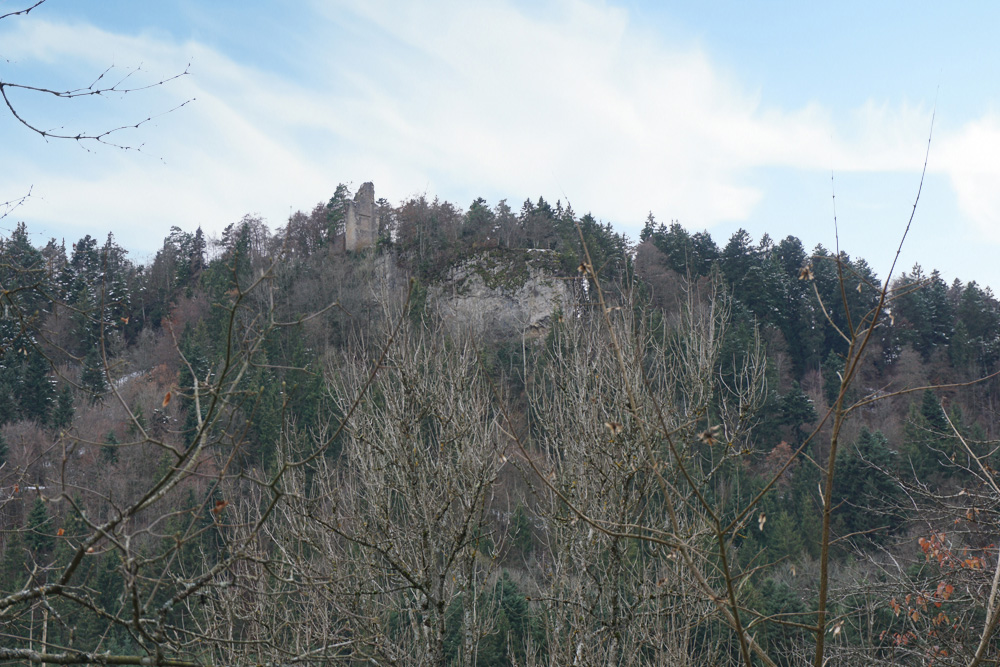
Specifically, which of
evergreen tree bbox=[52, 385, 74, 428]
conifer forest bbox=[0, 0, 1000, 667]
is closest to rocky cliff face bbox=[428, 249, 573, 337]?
conifer forest bbox=[0, 0, 1000, 667]

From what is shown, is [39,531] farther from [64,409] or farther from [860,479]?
[64,409]

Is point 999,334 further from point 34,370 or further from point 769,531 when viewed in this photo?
point 34,370

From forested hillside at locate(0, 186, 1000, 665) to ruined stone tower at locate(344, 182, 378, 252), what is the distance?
1099mm

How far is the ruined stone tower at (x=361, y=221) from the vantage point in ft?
132

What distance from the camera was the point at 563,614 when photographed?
6.89 meters

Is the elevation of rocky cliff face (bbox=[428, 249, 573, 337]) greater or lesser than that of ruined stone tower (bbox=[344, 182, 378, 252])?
lesser

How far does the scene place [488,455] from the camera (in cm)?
752

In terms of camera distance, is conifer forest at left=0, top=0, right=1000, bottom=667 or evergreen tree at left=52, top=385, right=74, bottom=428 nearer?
conifer forest at left=0, top=0, right=1000, bottom=667

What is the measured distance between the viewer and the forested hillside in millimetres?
2076

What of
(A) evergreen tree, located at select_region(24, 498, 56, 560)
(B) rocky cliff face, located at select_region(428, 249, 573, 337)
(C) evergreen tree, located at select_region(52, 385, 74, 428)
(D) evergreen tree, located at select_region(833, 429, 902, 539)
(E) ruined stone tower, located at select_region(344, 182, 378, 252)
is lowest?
(D) evergreen tree, located at select_region(833, 429, 902, 539)

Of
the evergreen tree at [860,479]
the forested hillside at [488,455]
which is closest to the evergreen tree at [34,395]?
the forested hillside at [488,455]

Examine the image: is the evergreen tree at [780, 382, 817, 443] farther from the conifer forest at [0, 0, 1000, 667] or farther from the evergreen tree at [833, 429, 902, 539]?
the evergreen tree at [833, 429, 902, 539]

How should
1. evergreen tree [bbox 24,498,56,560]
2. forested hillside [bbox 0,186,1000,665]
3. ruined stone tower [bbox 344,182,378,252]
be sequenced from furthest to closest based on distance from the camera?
ruined stone tower [bbox 344,182,378,252] < evergreen tree [bbox 24,498,56,560] < forested hillside [bbox 0,186,1000,665]

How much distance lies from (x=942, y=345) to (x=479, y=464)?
34.8 m
